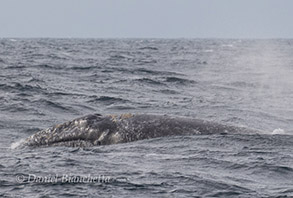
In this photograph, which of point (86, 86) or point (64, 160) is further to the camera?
point (86, 86)

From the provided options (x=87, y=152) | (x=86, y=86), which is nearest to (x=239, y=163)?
(x=87, y=152)

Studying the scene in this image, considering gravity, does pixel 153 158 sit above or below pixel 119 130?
below

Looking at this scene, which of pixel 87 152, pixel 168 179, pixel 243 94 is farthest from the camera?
pixel 243 94

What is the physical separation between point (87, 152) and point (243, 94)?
14.7m

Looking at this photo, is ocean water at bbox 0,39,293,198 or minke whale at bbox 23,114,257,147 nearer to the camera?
ocean water at bbox 0,39,293,198

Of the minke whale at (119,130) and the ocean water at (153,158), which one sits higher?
the minke whale at (119,130)

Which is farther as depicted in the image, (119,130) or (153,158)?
(119,130)

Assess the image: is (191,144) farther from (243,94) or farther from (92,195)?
(243,94)

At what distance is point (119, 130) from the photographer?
41.0 feet

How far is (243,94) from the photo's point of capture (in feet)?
83.1

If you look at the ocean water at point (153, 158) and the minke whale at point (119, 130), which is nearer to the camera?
the ocean water at point (153, 158)

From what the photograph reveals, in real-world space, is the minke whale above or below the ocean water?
above

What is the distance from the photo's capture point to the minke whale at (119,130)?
40.7 feet

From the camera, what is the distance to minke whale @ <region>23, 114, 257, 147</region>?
12.4 m
